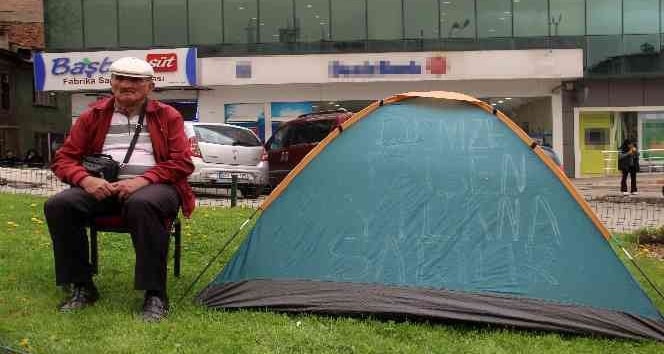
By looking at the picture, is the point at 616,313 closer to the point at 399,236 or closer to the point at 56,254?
the point at 399,236

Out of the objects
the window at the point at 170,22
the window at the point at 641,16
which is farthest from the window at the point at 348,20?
the window at the point at 641,16

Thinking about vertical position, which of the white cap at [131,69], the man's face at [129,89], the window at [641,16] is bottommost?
the man's face at [129,89]

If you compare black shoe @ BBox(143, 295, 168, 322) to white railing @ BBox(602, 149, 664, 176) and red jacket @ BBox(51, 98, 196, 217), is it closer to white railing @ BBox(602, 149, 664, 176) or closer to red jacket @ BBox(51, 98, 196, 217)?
red jacket @ BBox(51, 98, 196, 217)

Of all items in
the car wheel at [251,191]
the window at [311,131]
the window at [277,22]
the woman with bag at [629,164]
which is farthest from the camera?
the window at [277,22]

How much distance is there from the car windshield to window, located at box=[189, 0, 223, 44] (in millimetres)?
12851

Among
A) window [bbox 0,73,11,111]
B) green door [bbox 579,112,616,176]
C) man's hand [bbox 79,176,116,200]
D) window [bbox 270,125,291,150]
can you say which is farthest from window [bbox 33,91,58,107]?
man's hand [bbox 79,176,116,200]

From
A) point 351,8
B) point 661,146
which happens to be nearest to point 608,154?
point 661,146

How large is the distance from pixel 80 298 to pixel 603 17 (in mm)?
24098

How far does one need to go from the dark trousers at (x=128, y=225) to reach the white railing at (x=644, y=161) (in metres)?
23.3

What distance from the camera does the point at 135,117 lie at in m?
4.99

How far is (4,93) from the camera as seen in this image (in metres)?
34.5

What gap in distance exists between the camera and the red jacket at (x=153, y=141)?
4797 mm

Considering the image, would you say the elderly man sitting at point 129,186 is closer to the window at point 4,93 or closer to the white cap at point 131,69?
the white cap at point 131,69

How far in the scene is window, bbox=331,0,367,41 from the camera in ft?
84.6
